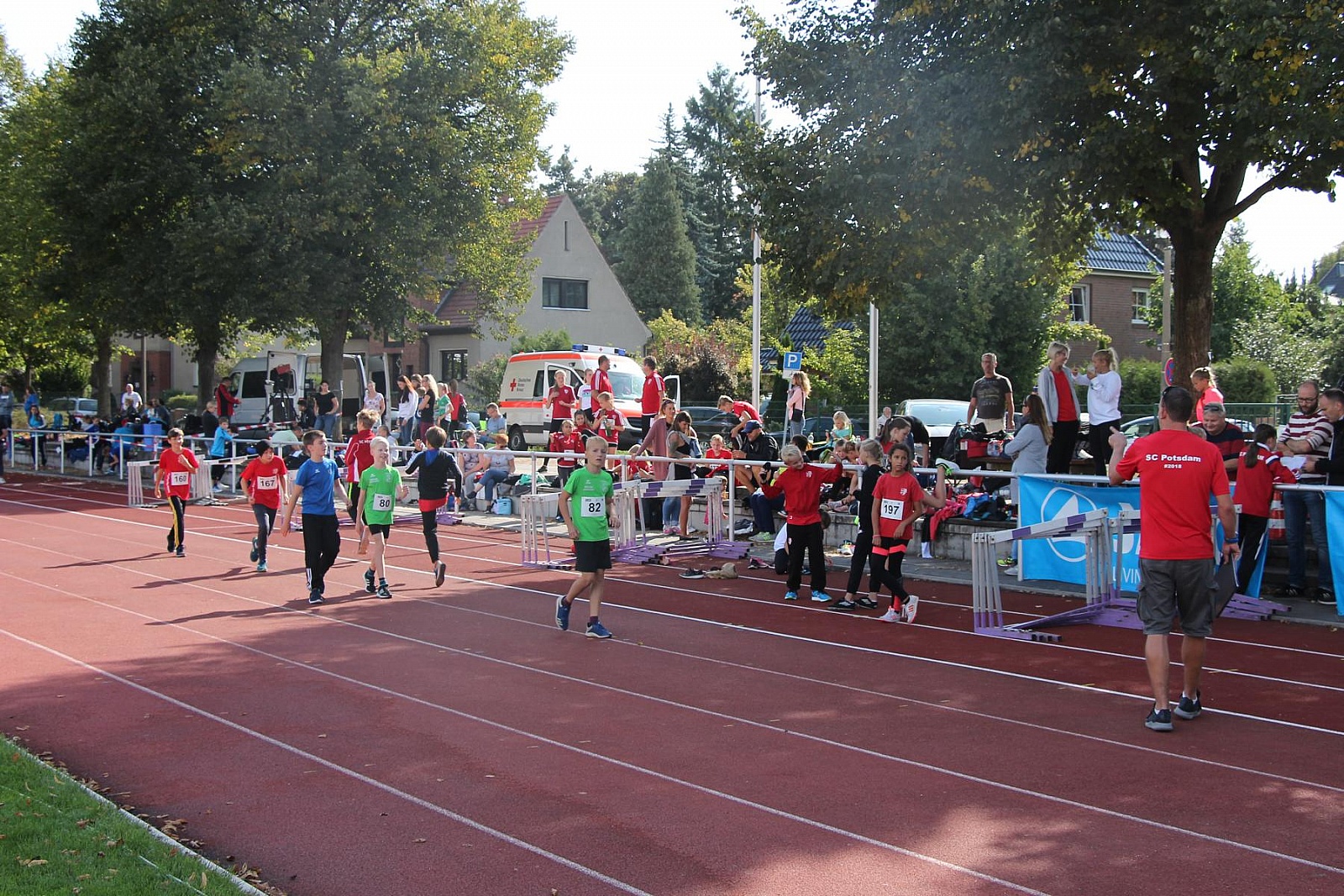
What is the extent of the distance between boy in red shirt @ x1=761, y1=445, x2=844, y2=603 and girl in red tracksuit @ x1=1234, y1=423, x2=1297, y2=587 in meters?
4.21

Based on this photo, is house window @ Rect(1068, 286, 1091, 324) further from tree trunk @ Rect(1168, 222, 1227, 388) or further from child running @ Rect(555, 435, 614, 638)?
child running @ Rect(555, 435, 614, 638)

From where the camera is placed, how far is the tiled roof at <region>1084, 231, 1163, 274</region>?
45906 mm

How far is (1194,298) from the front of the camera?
52.1ft

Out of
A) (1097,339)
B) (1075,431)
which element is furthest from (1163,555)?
(1097,339)

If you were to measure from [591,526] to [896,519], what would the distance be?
3.09m

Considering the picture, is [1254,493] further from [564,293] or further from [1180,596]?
[564,293]

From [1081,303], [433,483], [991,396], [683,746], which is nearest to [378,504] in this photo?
[433,483]

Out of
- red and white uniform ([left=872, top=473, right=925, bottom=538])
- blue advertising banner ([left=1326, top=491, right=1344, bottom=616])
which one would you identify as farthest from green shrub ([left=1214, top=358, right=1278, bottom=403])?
red and white uniform ([left=872, top=473, right=925, bottom=538])

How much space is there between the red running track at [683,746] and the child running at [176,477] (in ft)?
12.4

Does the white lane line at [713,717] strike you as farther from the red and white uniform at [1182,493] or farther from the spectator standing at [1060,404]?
the spectator standing at [1060,404]

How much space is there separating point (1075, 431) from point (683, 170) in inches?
2593

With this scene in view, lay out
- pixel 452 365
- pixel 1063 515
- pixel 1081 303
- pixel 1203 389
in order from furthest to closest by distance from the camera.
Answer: pixel 452 365, pixel 1081 303, pixel 1203 389, pixel 1063 515

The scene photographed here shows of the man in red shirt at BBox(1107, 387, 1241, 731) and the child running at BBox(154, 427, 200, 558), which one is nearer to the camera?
the man in red shirt at BBox(1107, 387, 1241, 731)

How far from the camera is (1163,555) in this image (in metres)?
8.13
